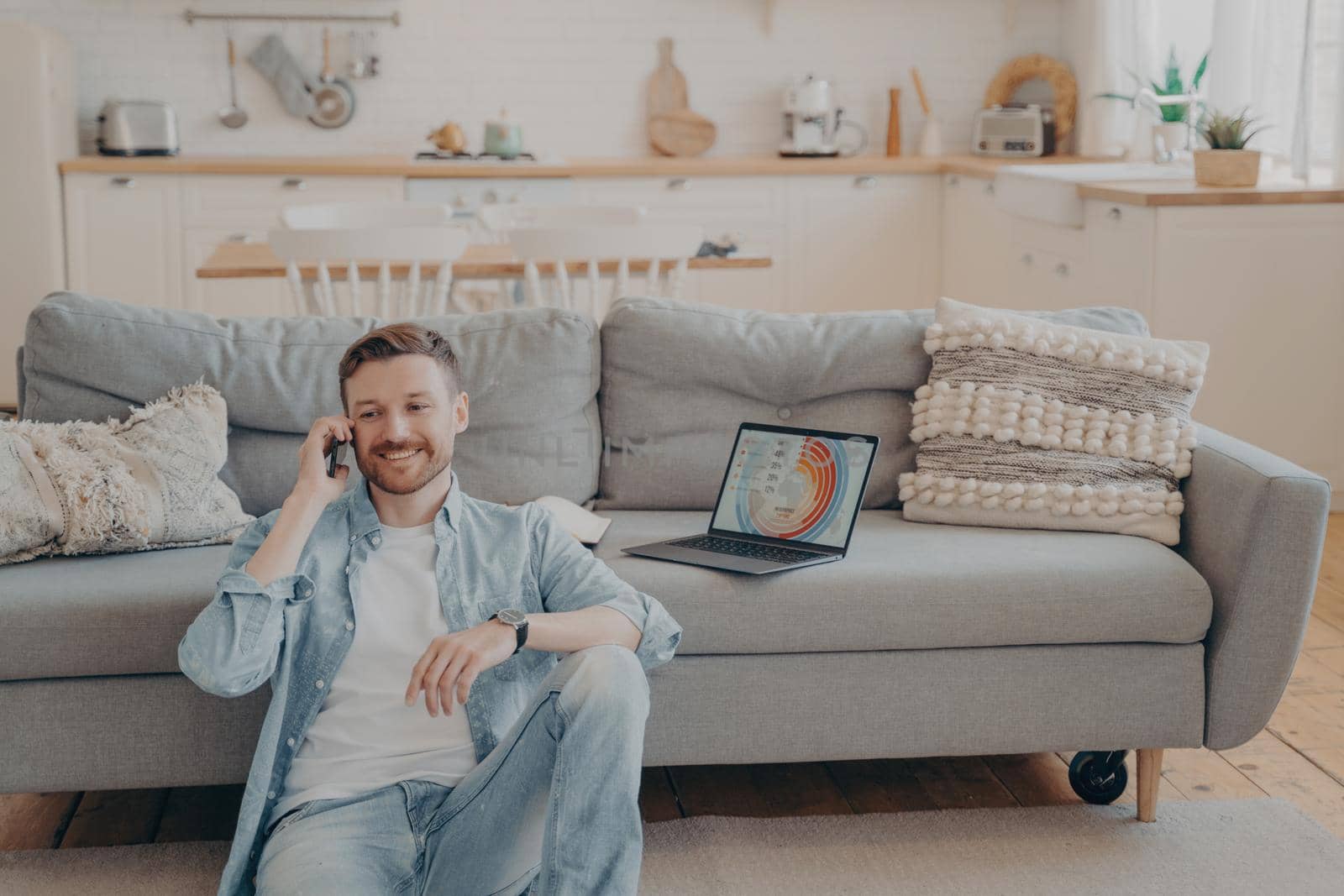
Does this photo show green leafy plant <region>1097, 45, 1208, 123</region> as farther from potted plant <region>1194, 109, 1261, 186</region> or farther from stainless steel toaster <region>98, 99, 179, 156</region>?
stainless steel toaster <region>98, 99, 179, 156</region>

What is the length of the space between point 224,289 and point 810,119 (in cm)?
243

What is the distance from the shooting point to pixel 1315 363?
4156 millimetres

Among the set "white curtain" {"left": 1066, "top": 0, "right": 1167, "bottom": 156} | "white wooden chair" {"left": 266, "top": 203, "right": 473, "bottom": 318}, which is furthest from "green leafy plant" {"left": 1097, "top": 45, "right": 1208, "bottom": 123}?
"white wooden chair" {"left": 266, "top": 203, "right": 473, "bottom": 318}

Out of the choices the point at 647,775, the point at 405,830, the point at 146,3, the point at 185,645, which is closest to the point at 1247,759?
the point at 647,775

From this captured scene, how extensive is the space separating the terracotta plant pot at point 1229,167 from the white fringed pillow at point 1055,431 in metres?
1.76

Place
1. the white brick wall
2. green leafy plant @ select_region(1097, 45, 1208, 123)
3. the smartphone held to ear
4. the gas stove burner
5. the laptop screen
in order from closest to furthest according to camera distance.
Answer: the smartphone held to ear
the laptop screen
green leafy plant @ select_region(1097, 45, 1208, 123)
the gas stove burner
the white brick wall

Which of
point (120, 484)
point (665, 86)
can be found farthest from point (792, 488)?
point (665, 86)

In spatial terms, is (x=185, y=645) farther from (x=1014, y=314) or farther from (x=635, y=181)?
(x=635, y=181)

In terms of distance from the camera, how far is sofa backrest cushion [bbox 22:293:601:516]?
2525 millimetres

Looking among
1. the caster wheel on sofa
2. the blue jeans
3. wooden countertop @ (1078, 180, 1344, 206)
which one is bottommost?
the caster wheel on sofa

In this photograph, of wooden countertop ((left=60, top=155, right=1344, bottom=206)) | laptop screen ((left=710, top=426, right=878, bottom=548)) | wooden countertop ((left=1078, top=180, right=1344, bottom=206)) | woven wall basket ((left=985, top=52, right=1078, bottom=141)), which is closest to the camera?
laptop screen ((left=710, top=426, right=878, bottom=548))

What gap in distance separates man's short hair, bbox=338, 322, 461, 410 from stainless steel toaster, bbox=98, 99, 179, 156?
13.3 ft

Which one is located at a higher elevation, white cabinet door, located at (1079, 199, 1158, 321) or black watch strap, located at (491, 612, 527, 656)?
white cabinet door, located at (1079, 199, 1158, 321)

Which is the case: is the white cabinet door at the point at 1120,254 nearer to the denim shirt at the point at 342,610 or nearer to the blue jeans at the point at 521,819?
the denim shirt at the point at 342,610
